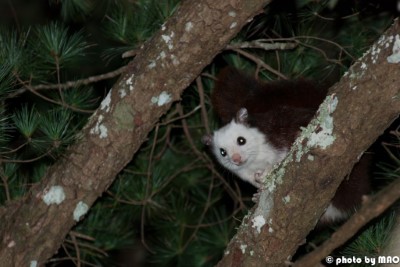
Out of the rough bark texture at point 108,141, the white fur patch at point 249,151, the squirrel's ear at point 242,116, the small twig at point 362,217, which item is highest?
the rough bark texture at point 108,141

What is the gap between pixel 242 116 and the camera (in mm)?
3322

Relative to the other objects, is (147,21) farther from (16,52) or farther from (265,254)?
(265,254)

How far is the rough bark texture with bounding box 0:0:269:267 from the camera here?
291 centimetres

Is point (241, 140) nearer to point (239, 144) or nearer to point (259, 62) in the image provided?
point (239, 144)

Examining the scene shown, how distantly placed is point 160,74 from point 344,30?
123cm

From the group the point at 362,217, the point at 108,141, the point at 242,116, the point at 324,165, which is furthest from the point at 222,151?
the point at 362,217

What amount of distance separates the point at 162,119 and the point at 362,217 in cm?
185

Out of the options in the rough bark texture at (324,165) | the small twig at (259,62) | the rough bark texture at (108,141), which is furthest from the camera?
the small twig at (259,62)

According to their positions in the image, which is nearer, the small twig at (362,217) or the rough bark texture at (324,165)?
the small twig at (362,217)

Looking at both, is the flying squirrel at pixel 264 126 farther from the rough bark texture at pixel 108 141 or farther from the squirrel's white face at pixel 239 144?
the rough bark texture at pixel 108 141

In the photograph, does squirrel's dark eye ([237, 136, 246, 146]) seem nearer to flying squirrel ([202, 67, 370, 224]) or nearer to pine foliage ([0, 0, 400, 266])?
flying squirrel ([202, 67, 370, 224])

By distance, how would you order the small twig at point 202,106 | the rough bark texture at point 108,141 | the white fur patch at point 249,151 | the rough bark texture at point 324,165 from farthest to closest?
1. the small twig at point 202,106
2. the white fur patch at point 249,151
3. the rough bark texture at point 108,141
4. the rough bark texture at point 324,165

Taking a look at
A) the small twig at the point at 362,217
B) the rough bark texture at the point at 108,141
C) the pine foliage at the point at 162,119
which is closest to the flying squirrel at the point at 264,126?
the pine foliage at the point at 162,119

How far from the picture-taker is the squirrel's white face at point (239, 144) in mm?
3328
